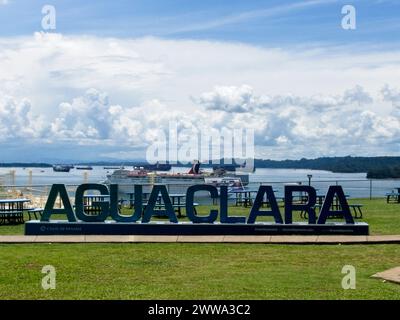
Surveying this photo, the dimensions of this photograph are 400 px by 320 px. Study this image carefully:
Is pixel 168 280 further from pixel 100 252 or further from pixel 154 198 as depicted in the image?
pixel 154 198

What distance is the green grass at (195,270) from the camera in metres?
10.0

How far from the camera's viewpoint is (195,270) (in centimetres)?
1230

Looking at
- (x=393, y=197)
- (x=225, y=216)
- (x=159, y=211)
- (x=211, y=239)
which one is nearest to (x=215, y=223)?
(x=225, y=216)

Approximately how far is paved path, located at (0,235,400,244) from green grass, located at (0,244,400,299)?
514 mm

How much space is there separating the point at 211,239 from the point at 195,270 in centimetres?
437

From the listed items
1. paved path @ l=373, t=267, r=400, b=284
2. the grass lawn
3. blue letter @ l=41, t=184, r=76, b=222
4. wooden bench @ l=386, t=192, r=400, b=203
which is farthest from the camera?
wooden bench @ l=386, t=192, r=400, b=203

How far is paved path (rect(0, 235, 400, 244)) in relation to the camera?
634 inches

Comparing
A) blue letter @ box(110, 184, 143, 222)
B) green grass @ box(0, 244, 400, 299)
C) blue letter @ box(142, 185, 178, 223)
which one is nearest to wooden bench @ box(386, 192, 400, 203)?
blue letter @ box(142, 185, 178, 223)

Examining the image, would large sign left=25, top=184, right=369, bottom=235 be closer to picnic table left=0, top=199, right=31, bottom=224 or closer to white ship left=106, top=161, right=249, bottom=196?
picnic table left=0, top=199, right=31, bottom=224

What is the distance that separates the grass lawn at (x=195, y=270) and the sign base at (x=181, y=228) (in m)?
1.62

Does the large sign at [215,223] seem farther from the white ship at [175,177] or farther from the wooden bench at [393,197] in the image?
the white ship at [175,177]

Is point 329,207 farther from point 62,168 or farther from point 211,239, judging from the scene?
point 62,168
